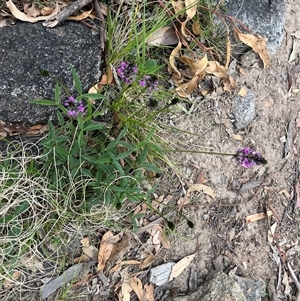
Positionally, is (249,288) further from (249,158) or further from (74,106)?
(74,106)

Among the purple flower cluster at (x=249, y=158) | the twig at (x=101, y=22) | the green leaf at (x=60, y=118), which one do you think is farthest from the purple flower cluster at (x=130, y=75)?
the purple flower cluster at (x=249, y=158)

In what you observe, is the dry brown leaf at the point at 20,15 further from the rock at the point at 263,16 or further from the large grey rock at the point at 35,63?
the rock at the point at 263,16

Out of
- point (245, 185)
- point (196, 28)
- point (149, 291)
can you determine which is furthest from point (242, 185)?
point (196, 28)

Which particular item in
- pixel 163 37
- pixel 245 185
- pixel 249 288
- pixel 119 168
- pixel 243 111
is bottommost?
pixel 249 288

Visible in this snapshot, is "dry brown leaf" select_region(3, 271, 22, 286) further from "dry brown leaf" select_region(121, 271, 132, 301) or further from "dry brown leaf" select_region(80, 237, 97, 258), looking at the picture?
"dry brown leaf" select_region(121, 271, 132, 301)

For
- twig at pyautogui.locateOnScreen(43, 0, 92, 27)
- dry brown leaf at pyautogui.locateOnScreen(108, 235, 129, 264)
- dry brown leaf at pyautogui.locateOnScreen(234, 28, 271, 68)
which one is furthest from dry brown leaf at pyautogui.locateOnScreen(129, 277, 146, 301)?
dry brown leaf at pyautogui.locateOnScreen(234, 28, 271, 68)

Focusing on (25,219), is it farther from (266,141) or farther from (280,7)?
(280,7)
